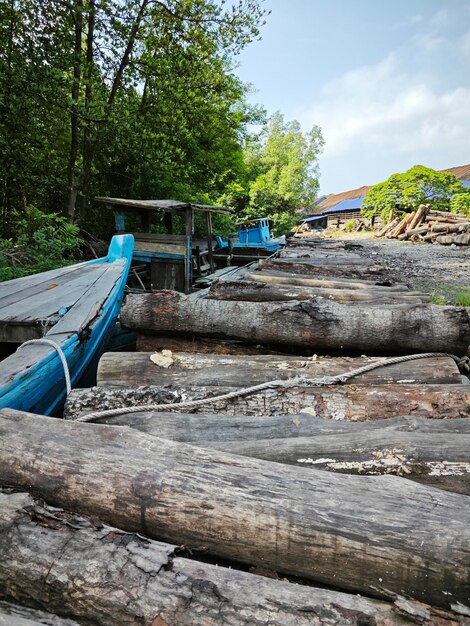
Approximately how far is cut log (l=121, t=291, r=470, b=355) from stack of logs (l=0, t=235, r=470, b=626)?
635 millimetres

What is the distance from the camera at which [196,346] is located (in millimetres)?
3092

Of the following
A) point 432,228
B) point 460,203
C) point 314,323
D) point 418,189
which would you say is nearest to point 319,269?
point 314,323

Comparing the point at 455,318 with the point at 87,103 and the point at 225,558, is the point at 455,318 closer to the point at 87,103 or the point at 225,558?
the point at 225,558

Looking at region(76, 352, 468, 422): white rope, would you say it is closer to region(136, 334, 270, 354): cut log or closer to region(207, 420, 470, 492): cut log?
region(207, 420, 470, 492): cut log

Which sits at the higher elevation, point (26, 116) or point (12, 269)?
point (26, 116)

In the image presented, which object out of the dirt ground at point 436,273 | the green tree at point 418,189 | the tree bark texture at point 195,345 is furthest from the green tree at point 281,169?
the tree bark texture at point 195,345

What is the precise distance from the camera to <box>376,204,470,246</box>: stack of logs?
17.6 metres

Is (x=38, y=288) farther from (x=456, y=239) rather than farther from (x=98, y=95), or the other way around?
(x=456, y=239)

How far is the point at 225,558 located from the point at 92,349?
232cm

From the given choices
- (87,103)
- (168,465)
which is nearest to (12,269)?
(87,103)

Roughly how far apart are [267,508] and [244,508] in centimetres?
8

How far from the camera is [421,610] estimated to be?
3.25 ft

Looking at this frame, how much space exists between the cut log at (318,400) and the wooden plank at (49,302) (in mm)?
1380

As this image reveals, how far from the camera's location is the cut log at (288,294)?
396cm
